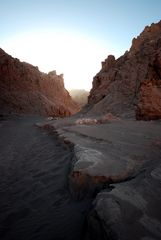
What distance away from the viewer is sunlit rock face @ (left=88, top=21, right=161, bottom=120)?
9320mm

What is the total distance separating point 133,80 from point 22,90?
2786 centimetres

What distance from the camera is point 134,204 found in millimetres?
2162

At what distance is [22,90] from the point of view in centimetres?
4072

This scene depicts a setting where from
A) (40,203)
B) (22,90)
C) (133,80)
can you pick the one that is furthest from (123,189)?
(22,90)

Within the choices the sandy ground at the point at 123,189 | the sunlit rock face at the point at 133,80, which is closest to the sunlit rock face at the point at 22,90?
the sunlit rock face at the point at 133,80

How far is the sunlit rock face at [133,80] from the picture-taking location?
932 cm

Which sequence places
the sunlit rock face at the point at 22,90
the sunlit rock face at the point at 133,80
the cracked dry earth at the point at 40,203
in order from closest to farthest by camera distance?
the cracked dry earth at the point at 40,203 → the sunlit rock face at the point at 133,80 → the sunlit rock face at the point at 22,90

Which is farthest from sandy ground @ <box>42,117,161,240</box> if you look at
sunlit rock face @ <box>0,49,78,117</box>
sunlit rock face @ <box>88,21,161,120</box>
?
sunlit rock face @ <box>0,49,78,117</box>

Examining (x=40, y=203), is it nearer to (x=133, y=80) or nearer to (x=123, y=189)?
(x=123, y=189)

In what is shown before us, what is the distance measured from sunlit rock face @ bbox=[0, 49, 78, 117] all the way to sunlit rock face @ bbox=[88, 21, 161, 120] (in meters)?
17.6

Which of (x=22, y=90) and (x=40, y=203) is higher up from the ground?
(x=22, y=90)

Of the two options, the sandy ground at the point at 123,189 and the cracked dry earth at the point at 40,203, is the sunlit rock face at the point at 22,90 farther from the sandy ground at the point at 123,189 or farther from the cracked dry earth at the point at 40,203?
the sandy ground at the point at 123,189

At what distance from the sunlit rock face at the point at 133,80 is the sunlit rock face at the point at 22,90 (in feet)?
57.9

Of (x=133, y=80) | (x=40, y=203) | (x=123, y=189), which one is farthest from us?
(x=133, y=80)
